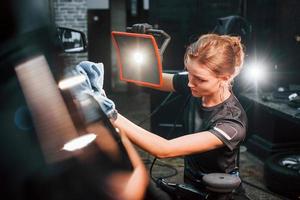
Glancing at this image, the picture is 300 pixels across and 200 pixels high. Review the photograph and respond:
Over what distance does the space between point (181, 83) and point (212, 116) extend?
1.30 feet

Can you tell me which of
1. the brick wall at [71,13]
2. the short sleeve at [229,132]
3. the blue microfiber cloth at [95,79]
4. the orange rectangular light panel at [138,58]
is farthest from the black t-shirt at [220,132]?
the brick wall at [71,13]

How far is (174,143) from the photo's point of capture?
2.23m

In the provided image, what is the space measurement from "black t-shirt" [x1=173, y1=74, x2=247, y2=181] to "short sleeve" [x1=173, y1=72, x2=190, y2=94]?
21 cm

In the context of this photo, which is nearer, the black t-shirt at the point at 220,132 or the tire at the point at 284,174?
the black t-shirt at the point at 220,132

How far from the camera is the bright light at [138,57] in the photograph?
7.23 feet

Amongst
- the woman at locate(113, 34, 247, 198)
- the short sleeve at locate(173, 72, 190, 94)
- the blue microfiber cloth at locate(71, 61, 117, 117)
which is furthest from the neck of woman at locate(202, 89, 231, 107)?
the blue microfiber cloth at locate(71, 61, 117, 117)

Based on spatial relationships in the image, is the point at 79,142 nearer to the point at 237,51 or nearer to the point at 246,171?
the point at 237,51

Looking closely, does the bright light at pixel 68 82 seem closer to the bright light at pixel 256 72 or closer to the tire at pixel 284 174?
the tire at pixel 284 174

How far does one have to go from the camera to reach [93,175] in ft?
3.53

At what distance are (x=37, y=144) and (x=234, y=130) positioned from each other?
5.08 ft

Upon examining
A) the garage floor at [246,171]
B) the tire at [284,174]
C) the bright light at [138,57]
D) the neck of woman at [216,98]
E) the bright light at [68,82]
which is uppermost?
the bright light at [68,82]

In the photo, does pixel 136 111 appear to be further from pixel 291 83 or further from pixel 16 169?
pixel 16 169

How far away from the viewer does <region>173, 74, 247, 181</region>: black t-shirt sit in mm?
2365

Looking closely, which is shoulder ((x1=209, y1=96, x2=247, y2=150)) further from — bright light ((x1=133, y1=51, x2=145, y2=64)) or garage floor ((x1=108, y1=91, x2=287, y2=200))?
garage floor ((x1=108, y1=91, x2=287, y2=200))
